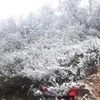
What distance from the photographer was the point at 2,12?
13.1 meters

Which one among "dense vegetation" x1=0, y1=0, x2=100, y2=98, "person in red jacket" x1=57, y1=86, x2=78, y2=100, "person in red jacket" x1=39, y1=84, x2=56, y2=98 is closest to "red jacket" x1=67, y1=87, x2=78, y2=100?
"person in red jacket" x1=57, y1=86, x2=78, y2=100

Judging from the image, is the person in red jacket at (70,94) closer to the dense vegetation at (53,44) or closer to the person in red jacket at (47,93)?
the person in red jacket at (47,93)

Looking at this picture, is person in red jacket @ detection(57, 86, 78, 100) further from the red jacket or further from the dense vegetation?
the dense vegetation

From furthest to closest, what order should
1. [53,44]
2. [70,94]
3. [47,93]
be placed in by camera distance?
[53,44] → [47,93] → [70,94]

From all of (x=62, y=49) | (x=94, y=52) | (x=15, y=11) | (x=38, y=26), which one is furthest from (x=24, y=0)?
(x=94, y=52)

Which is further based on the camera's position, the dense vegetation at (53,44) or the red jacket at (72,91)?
the dense vegetation at (53,44)

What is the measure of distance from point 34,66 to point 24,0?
776 cm

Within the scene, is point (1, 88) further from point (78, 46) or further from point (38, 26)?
point (38, 26)

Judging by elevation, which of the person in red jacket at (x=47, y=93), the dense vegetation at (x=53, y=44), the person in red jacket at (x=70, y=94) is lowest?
the person in red jacket at (x=47, y=93)

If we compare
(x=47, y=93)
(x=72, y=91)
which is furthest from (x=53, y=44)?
(x=72, y=91)

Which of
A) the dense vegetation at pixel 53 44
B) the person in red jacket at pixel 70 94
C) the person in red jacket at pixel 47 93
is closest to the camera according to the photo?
the person in red jacket at pixel 70 94

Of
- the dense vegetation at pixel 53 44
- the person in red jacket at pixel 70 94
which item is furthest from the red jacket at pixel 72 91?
the dense vegetation at pixel 53 44

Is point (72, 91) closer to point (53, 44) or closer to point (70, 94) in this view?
point (70, 94)

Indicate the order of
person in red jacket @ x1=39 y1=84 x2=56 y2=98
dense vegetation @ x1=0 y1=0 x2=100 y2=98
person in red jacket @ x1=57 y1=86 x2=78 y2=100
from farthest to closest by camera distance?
dense vegetation @ x1=0 y1=0 x2=100 y2=98
person in red jacket @ x1=39 y1=84 x2=56 y2=98
person in red jacket @ x1=57 y1=86 x2=78 y2=100
